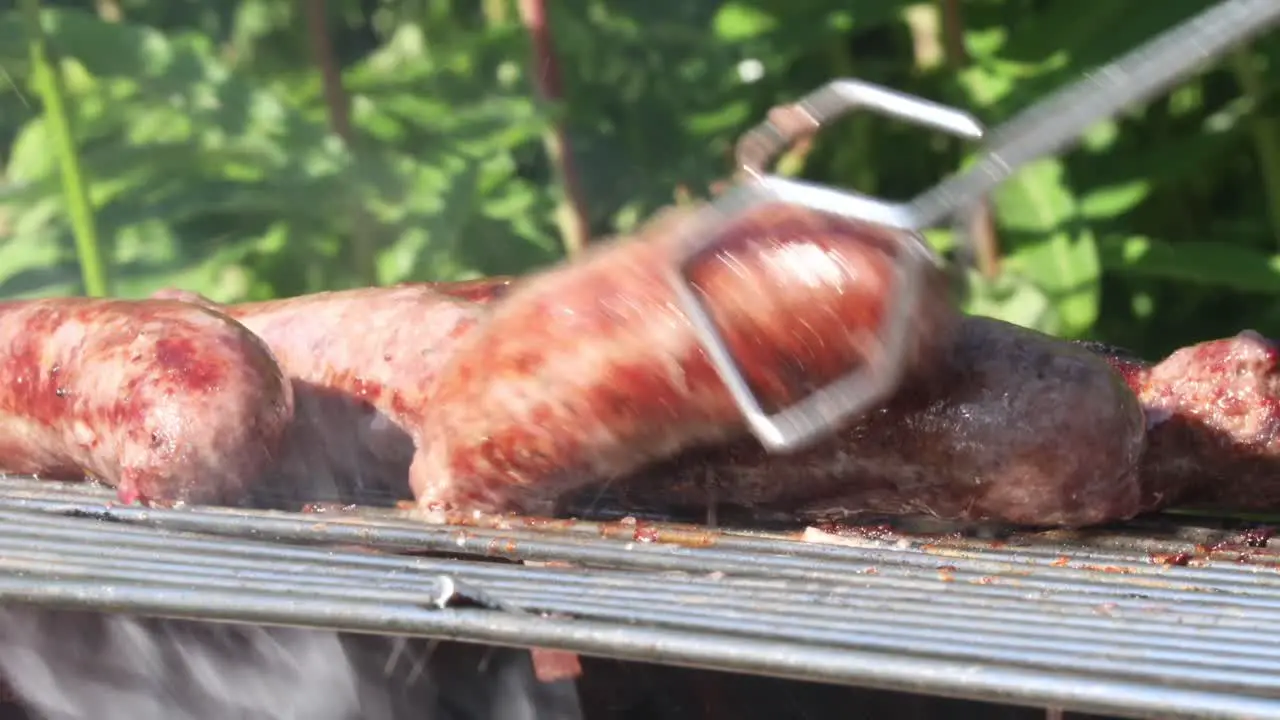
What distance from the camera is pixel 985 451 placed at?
81.0 inches

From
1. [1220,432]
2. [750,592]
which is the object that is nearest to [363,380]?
[750,592]

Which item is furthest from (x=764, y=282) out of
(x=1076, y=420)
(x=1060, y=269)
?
(x=1060, y=269)

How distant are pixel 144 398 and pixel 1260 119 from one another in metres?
3.36

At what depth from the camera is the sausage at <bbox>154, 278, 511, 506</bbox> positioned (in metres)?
2.39

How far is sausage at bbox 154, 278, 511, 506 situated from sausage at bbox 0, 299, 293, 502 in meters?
0.15

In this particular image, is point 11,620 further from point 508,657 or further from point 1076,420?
point 1076,420

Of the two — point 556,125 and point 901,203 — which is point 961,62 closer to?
point 556,125

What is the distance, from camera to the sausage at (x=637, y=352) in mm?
1887

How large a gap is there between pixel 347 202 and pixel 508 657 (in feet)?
9.55

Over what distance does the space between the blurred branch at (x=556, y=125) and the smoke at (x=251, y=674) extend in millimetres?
2641

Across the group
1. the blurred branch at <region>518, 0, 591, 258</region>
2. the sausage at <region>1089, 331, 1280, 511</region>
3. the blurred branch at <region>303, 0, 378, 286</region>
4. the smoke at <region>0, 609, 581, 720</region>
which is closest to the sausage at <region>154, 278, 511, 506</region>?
the smoke at <region>0, 609, 581, 720</region>

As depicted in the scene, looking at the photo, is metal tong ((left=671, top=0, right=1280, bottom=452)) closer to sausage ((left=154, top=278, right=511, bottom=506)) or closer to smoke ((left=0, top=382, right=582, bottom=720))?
smoke ((left=0, top=382, right=582, bottom=720))

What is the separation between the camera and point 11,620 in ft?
6.75

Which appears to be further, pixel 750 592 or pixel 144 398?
pixel 144 398
